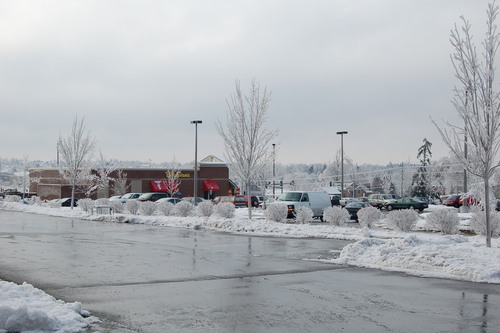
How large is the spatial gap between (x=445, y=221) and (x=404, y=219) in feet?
5.46

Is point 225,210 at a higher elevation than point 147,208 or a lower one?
higher

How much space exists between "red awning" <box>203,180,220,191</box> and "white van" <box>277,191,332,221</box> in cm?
4179

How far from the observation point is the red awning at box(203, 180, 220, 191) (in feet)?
243

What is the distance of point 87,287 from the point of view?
1061cm

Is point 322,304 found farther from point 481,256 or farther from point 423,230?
point 423,230

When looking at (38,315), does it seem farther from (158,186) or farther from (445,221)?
(158,186)

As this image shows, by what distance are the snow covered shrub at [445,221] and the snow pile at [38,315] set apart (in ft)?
56.3

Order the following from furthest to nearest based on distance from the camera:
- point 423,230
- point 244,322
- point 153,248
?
1. point 423,230
2. point 153,248
3. point 244,322

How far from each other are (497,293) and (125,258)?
9.28 m

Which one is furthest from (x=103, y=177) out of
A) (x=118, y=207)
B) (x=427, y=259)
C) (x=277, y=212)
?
(x=427, y=259)

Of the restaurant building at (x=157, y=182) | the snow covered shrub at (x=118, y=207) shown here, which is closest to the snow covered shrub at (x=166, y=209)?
the snow covered shrub at (x=118, y=207)

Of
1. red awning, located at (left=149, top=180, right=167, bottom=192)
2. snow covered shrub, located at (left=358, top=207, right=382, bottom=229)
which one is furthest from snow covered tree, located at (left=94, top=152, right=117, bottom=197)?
snow covered shrub, located at (left=358, top=207, right=382, bottom=229)

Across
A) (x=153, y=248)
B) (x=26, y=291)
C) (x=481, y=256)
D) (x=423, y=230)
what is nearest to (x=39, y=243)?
(x=153, y=248)

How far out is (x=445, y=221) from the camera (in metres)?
22.1
